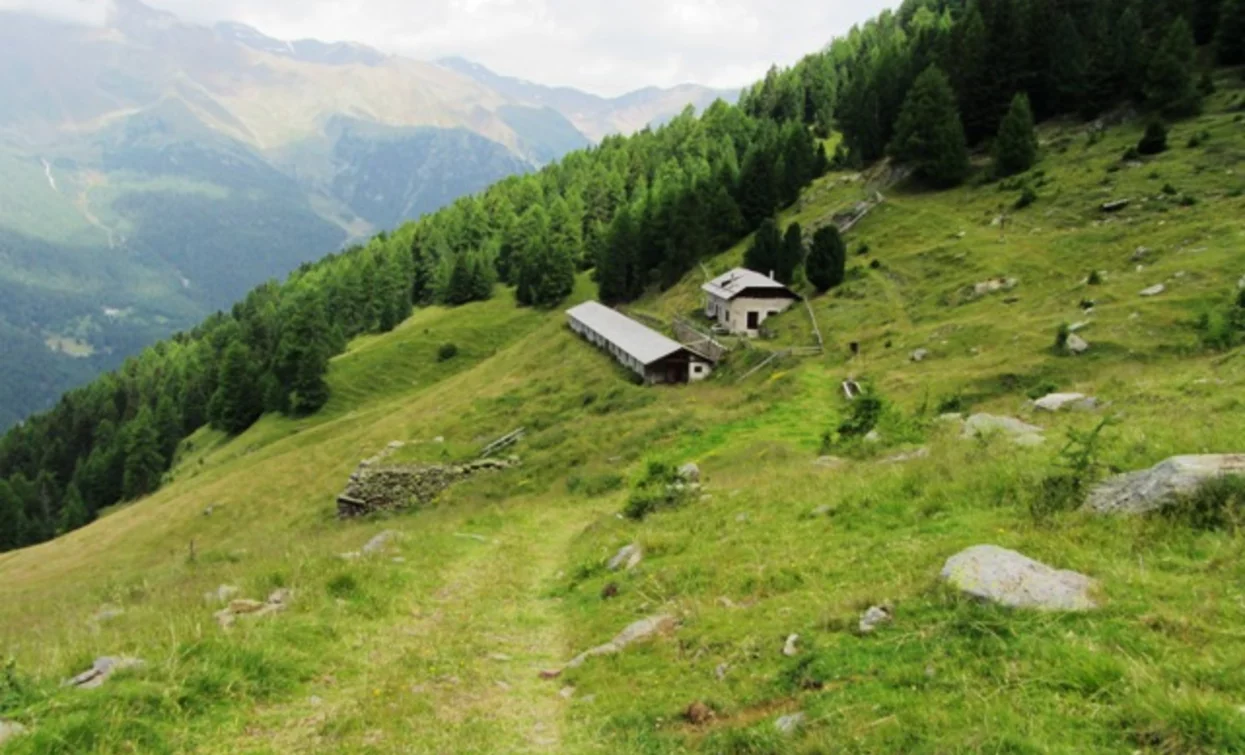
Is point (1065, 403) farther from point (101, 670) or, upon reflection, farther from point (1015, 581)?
point (101, 670)

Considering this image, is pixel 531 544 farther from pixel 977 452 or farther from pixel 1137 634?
pixel 1137 634

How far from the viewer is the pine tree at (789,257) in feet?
230

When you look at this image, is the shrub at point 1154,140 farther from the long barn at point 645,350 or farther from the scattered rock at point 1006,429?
the scattered rock at point 1006,429

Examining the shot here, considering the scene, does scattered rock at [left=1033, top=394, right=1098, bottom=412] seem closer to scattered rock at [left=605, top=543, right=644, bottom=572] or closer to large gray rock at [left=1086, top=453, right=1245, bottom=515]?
large gray rock at [left=1086, top=453, right=1245, bottom=515]

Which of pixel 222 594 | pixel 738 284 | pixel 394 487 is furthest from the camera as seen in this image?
pixel 738 284

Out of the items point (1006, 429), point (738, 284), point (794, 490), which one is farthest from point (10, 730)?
point (738, 284)

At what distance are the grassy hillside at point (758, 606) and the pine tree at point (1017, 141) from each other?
30.4 metres

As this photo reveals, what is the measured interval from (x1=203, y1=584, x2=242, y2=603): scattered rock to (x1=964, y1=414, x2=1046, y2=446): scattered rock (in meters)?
17.7

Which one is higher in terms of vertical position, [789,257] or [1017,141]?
[1017,141]

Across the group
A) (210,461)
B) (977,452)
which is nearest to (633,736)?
(977,452)

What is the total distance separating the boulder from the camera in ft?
29.2

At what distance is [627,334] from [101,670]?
5273 cm

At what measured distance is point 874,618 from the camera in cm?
1041

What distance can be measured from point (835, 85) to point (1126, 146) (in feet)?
275
